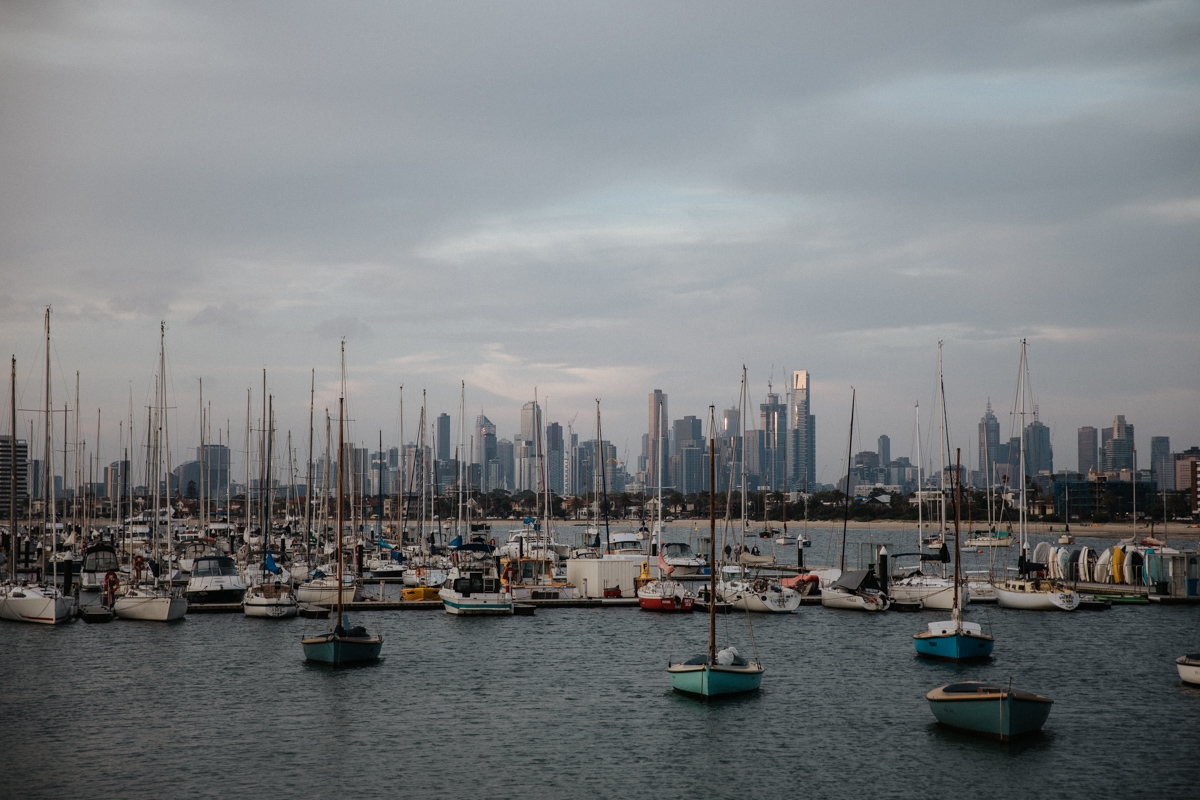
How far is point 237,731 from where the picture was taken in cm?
3130

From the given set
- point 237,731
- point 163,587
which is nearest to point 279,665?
point 237,731

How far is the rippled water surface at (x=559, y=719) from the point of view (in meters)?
26.2

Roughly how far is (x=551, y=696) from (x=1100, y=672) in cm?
2325

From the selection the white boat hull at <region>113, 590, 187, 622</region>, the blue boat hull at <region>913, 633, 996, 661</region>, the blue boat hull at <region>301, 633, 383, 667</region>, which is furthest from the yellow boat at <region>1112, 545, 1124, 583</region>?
the white boat hull at <region>113, 590, 187, 622</region>

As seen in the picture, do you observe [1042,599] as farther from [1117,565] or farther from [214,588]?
[214,588]

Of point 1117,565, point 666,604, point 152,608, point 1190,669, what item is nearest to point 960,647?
point 1190,669

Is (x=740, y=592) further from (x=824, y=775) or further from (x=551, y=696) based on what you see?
(x=824, y=775)

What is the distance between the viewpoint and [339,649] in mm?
41625

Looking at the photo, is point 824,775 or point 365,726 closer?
point 824,775

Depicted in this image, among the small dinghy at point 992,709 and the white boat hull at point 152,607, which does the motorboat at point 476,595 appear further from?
the small dinghy at point 992,709

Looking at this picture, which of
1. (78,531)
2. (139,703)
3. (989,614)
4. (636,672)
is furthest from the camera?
(78,531)

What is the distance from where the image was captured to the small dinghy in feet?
95.0

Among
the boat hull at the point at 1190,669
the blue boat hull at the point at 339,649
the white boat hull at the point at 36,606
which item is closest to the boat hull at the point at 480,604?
the blue boat hull at the point at 339,649

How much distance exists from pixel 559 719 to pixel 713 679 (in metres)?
5.63
